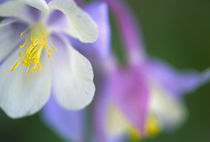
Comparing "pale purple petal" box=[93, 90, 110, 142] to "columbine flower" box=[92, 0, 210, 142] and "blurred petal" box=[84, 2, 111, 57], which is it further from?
"blurred petal" box=[84, 2, 111, 57]

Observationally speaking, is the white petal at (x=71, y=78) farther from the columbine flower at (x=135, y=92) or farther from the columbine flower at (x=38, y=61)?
the columbine flower at (x=135, y=92)

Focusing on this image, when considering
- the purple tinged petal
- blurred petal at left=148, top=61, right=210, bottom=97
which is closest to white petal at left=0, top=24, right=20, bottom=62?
the purple tinged petal

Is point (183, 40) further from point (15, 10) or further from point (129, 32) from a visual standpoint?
point (15, 10)

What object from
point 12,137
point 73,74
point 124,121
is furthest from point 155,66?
point 12,137

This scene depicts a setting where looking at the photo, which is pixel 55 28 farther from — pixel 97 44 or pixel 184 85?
pixel 184 85

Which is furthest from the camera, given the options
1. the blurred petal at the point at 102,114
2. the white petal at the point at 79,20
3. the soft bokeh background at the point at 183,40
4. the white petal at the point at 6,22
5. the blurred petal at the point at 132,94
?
the soft bokeh background at the point at 183,40

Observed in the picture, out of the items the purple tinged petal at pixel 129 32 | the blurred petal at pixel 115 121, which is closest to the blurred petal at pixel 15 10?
the purple tinged petal at pixel 129 32
